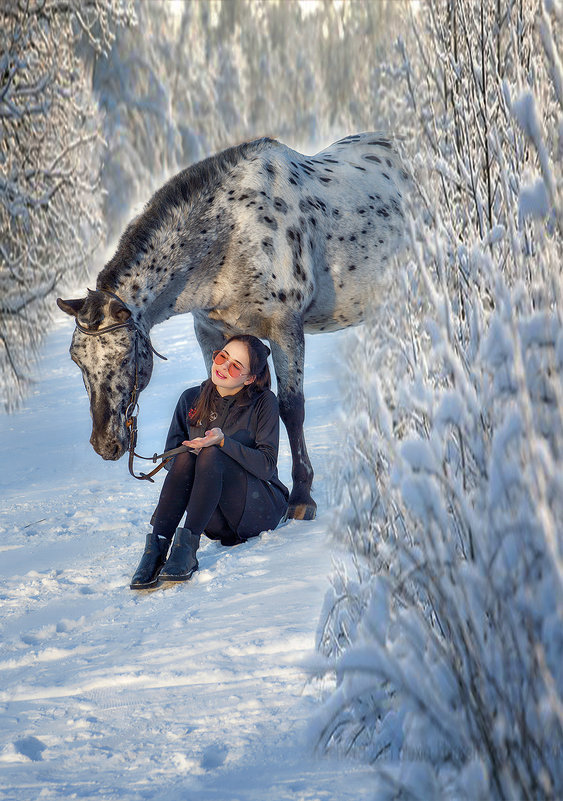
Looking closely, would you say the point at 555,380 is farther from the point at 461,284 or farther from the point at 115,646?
the point at 115,646

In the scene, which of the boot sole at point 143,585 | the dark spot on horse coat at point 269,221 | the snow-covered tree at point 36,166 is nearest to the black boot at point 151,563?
the boot sole at point 143,585

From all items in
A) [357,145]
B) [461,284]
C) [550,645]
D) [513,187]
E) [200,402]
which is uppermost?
[357,145]

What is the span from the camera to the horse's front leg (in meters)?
4.17

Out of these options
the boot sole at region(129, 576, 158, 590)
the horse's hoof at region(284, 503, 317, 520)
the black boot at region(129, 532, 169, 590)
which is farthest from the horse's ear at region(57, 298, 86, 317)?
the horse's hoof at region(284, 503, 317, 520)

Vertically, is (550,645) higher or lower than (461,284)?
lower

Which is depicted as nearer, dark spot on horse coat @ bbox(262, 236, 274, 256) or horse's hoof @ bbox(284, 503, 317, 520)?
horse's hoof @ bbox(284, 503, 317, 520)

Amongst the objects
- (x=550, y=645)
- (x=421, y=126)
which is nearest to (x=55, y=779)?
(x=550, y=645)

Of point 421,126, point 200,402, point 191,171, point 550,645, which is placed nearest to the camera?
point 550,645

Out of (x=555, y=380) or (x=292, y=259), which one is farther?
(x=292, y=259)

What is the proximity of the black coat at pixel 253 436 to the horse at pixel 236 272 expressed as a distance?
1.00 ft

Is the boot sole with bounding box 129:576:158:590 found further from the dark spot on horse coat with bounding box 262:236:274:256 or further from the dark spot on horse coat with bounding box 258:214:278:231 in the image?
the dark spot on horse coat with bounding box 258:214:278:231

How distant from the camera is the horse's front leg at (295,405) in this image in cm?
417

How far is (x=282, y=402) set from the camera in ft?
14.6

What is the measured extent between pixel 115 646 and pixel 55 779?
84cm
